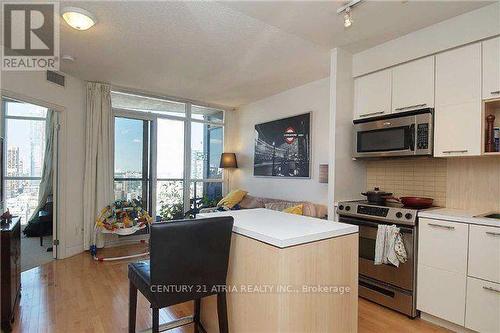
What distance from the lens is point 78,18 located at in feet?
7.56

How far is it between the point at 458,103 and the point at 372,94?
0.80m

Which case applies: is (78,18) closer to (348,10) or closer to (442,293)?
(348,10)

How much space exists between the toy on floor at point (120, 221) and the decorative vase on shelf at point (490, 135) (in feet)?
12.8

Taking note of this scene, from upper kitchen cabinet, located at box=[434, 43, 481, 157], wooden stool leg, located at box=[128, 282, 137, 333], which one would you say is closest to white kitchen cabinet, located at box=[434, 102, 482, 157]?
upper kitchen cabinet, located at box=[434, 43, 481, 157]

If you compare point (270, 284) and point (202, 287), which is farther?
point (202, 287)

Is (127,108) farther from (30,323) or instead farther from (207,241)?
(207,241)

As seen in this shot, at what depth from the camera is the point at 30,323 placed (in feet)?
7.23

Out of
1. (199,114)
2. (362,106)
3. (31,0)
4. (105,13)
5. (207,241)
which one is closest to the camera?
(207,241)

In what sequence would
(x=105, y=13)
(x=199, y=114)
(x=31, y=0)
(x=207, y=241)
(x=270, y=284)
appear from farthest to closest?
(x=199, y=114)
(x=105, y=13)
(x=31, y=0)
(x=207, y=241)
(x=270, y=284)

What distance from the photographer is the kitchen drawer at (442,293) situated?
209cm

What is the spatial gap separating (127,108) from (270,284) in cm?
425

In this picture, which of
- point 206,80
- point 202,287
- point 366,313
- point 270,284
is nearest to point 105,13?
point 206,80

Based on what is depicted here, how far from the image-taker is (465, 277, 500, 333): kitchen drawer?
1.92m

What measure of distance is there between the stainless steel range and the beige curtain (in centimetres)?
350
